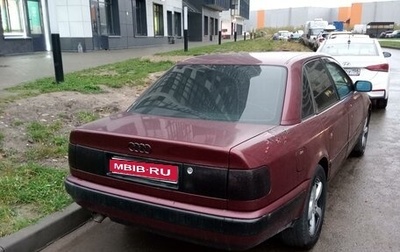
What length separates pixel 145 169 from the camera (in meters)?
2.59

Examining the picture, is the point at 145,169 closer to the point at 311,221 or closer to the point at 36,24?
the point at 311,221

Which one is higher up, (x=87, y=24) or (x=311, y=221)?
(x=87, y=24)

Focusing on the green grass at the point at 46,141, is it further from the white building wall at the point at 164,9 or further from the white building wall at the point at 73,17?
the white building wall at the point at 164,9

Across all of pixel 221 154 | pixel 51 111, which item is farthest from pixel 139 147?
pixel 51 111

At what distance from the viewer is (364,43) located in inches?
353

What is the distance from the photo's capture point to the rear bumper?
2.34m

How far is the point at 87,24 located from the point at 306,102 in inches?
733

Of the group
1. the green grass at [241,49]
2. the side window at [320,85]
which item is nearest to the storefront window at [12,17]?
the green grass at [241,49]

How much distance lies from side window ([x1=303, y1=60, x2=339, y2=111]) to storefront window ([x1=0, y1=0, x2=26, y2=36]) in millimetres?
15839

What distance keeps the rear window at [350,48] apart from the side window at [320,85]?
5155mm

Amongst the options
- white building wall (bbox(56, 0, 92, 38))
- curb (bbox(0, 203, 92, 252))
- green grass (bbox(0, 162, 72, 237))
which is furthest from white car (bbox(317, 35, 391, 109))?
white building wall (bbox(56, 0, 92, 38))

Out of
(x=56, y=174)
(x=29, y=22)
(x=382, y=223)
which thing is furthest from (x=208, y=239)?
(x=29, y=22)

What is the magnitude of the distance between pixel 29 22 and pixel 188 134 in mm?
17651

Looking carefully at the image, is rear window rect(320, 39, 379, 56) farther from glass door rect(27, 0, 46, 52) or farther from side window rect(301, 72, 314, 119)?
glass door rect(27, 0, 46, 52)
